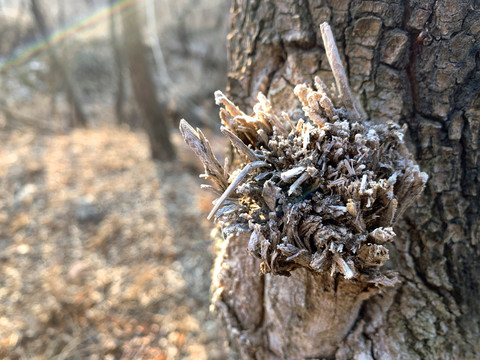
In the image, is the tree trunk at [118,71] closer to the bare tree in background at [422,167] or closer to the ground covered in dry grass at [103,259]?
the ground covered in dry grass at [103,259]

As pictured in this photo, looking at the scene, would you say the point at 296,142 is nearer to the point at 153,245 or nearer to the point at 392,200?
the point at 392,200

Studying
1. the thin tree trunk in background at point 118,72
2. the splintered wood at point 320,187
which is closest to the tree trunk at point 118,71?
the thin tree trunk in background at point 118,72

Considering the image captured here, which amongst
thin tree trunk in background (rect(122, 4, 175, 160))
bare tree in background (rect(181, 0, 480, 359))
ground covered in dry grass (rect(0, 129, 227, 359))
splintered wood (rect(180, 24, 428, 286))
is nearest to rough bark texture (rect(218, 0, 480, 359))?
bare tree in background (rect(181, 0, 480, 359))

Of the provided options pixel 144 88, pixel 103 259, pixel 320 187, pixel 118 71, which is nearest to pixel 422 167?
pixel 320 187

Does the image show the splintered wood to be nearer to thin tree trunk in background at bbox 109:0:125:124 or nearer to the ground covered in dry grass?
the ground covered in dry grass

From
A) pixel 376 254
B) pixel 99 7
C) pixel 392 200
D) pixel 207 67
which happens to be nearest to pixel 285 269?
pixel 376 254

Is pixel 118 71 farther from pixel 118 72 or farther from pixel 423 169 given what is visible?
pixel 423 169
